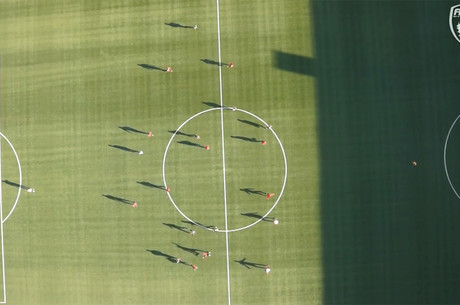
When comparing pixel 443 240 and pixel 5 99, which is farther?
pixel 5 99

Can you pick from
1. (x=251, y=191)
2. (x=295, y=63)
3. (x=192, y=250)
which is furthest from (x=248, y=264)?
(x=295, y=63)

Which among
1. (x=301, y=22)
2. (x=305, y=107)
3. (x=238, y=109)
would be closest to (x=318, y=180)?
(x=305, y=107)

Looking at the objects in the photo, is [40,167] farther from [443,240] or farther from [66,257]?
[443,240]

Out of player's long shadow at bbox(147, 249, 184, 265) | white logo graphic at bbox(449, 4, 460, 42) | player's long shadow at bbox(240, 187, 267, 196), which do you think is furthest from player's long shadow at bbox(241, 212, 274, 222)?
white logo graphic at bbox(449, 4, 460, 42)

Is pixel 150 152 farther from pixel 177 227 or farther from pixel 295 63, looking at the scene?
pixel 295 63

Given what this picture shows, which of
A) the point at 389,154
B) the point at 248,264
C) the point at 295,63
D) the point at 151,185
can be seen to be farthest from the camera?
the point at 151,185

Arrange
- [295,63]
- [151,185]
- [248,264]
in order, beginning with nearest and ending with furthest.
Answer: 1. [248,264]
2. [295,63]
3. [151,185]
